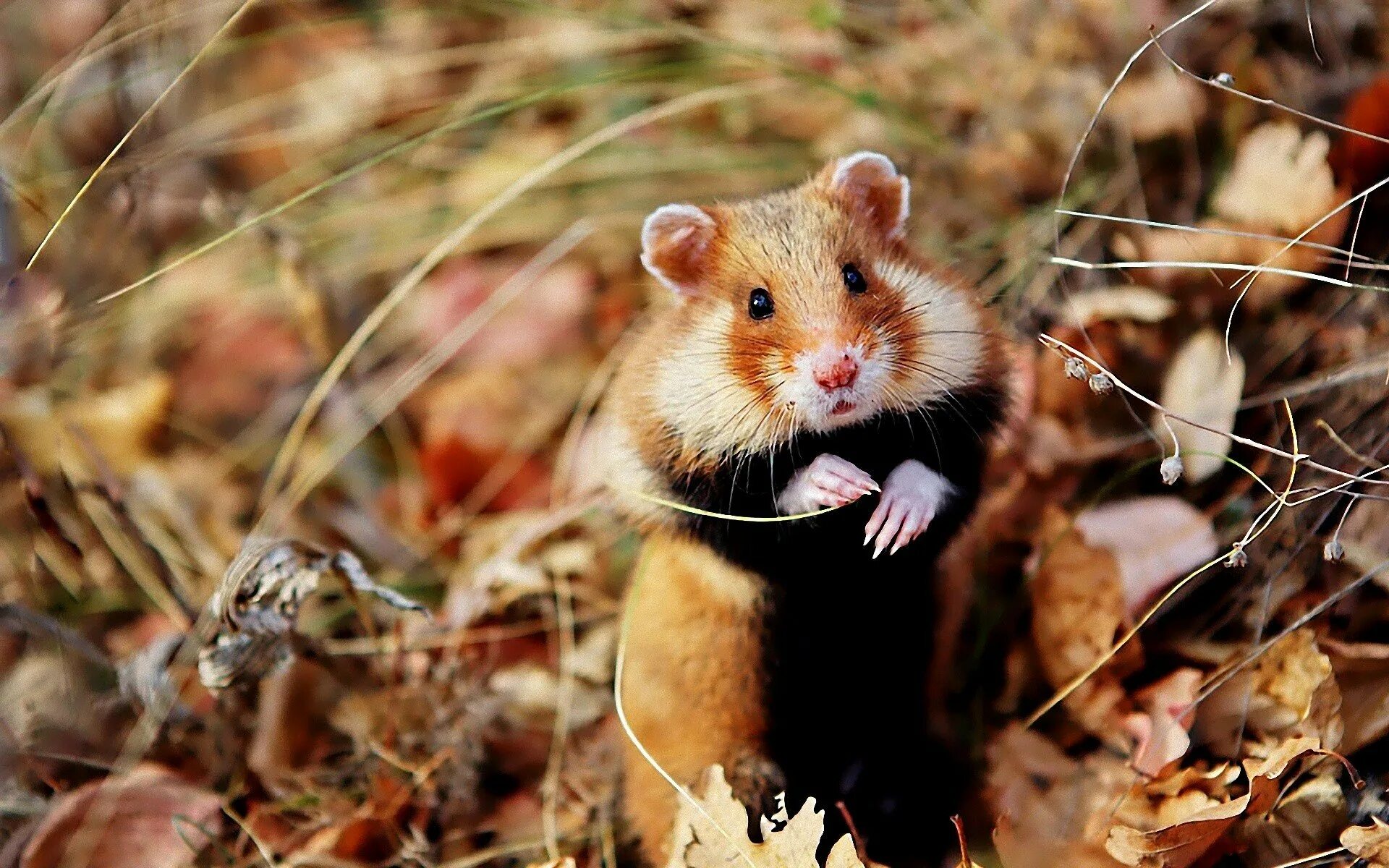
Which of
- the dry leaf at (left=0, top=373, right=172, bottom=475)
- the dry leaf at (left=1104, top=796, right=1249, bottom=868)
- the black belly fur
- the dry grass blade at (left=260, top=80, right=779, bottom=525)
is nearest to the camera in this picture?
the dry leaf at (left=1104, top=796, right=1249, bottom=868)

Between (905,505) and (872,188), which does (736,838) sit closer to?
(905,505)

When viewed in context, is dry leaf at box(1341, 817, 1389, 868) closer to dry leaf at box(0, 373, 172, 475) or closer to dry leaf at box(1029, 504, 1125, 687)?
dry leaf at box(1029, 504, 1125, 687)

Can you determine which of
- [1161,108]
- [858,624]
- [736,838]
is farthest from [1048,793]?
[1161,108]

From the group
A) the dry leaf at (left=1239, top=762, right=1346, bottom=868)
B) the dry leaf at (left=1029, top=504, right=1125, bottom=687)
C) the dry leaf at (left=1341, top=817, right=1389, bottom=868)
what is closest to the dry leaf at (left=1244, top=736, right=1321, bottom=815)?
the dry leaf at (left=1239, top=762, right=1346, bottom=868)

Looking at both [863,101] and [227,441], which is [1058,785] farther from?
[227,441]

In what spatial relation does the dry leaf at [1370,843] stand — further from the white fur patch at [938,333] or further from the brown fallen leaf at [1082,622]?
the white fur patch at [938,333]

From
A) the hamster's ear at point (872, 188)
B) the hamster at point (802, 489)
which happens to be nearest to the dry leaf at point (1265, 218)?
the hamster's ear at point (872, 188)

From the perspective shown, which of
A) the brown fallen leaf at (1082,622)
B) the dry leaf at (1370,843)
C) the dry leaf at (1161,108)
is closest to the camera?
the dry leaf at (1370,843)

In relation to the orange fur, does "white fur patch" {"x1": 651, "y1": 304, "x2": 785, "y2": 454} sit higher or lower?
higher

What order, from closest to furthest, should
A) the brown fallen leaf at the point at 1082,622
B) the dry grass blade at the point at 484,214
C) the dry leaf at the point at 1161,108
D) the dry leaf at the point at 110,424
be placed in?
the brown fallen leaf at the point at 1082,622 → the dry grass blade at the point at 484,214 → the dry leaf at the point at 1161,108 → the dry leaf at the point at 110,424
